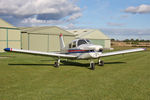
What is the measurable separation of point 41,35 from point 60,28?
21.4 feet

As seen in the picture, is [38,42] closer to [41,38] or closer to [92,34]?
[41,38]

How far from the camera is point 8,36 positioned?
117 feet

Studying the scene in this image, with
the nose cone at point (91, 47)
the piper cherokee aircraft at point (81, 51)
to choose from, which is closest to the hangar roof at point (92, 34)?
the piper cherokee aircraft at point (81, 51)

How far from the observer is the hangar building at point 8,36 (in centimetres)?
3428

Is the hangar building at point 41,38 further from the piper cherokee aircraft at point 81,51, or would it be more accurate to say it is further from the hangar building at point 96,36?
the piper cherokee aircraft at point 81,51

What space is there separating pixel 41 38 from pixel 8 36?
27.4 feet

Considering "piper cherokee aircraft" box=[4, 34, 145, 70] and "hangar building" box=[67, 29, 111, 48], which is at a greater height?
"hangar building" box=[67, 29, 111, 48]

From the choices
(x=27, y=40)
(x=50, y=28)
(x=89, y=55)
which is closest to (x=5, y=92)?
(x=89, y=55)

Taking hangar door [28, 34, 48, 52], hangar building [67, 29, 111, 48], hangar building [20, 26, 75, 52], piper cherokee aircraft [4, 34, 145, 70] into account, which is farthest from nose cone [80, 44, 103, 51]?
hangar building [67, 29, 111, 48]

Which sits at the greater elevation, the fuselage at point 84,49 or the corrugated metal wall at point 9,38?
the corrugated metal wall at point 9,38

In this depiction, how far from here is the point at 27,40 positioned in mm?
38438

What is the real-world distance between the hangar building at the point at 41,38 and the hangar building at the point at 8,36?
70.5 inches

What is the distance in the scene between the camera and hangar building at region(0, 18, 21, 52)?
34.3 metres

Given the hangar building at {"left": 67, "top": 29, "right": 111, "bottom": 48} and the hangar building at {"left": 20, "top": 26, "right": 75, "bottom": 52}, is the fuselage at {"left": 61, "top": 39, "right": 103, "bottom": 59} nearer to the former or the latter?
the hangar building at {"left": 20, "top": 26, "right": 75, "bottom": 52}
